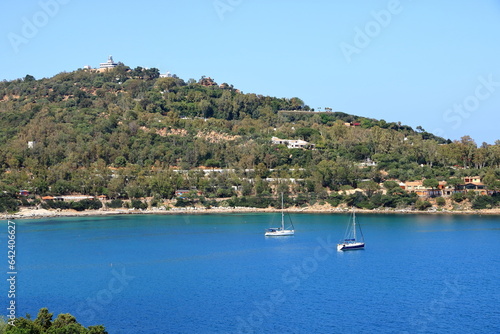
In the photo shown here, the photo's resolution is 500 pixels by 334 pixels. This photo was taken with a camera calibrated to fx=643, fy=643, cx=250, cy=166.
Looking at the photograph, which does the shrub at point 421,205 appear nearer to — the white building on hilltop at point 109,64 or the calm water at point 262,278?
the calm water at point 262,278

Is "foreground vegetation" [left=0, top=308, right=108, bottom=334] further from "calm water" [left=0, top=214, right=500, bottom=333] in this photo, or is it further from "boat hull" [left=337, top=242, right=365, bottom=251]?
"boat hull" [left=337, top=242, right=365, bottom=251]

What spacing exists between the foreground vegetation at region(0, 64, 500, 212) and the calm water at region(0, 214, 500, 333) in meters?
11.8

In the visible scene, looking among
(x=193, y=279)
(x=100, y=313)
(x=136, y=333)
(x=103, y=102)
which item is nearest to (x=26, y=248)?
(x=193, y=279)

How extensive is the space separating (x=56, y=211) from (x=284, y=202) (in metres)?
17.6

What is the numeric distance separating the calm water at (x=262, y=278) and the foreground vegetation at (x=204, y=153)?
38.6 ft

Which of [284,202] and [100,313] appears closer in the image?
[100,313]

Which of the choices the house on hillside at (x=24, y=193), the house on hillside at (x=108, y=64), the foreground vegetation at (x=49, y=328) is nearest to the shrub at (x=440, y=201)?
the house on hillside at (x=24, y=193)

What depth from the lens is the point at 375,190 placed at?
5078 centimetres

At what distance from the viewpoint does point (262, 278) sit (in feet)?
79.5

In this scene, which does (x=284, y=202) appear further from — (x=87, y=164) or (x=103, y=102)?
(x=103, y=102)

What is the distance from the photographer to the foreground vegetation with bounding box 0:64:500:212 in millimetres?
51562

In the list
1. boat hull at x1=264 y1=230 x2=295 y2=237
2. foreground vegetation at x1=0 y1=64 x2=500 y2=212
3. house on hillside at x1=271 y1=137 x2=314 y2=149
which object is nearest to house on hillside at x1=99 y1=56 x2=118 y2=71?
foreground vegetation at x1=0 y1=64 x2=500 y2=212

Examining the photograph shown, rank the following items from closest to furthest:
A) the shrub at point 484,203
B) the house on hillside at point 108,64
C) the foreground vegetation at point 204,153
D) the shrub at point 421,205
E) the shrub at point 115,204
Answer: the shrub at point 484,203 < the shrub at point 421,205 < the shrub at point 115,204 < the foreground vegetation at point 204,153 < the house on hillside at point 108,64

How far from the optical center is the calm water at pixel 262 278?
1852 centimetres
